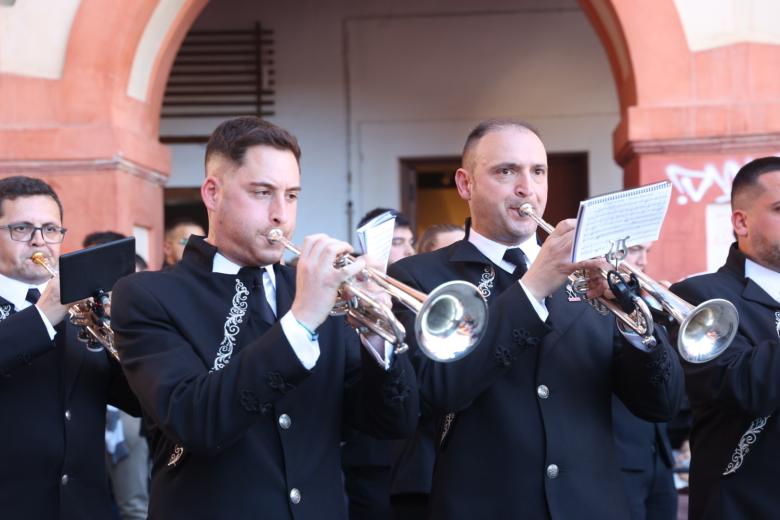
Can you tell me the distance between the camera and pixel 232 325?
3.28m

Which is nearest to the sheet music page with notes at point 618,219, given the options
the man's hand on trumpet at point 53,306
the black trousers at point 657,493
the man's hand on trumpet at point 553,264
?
the man's hand on trumpet at point 553,264

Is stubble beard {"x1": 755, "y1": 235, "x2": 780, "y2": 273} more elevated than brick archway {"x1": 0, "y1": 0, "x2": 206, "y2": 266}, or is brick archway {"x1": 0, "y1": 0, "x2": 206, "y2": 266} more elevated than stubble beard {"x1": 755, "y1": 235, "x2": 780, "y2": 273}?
brick archway {"x1": 0, "y1": 0, "x2": 206, "y2": 266}

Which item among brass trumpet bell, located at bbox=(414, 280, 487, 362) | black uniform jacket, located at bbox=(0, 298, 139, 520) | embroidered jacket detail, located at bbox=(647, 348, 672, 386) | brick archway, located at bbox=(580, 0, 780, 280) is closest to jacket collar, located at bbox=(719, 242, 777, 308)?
embroidered jacket detail, located at bbox=(647, 348, 672, 386)

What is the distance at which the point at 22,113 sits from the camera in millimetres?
7234

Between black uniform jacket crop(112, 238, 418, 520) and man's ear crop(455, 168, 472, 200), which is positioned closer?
black uniform jacket crop(112, 238, 418, 520)

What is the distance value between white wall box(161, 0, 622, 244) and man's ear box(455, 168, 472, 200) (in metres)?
6.08

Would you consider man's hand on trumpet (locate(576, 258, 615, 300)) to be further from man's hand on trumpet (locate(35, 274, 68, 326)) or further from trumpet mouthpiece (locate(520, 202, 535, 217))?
man's hand on trumpet (locate(35, 274, 68, 326))

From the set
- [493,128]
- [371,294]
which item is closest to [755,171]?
[493,128]

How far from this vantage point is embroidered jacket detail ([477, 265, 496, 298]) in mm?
3658

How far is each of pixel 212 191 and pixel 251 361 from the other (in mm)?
639

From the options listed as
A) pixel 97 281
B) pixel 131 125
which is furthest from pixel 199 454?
pixel 131 125

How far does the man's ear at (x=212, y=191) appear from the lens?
339cm

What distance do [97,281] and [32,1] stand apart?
404 centimetres

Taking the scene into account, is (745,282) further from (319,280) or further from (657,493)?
(319,280)
